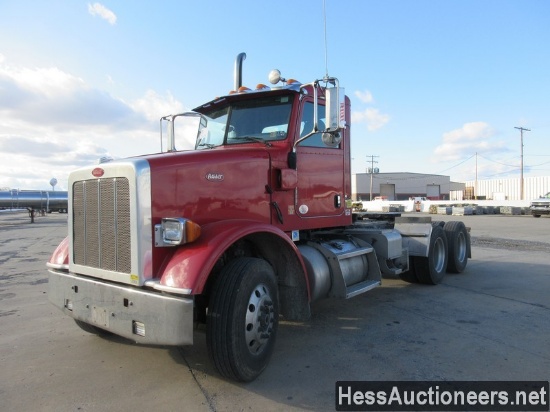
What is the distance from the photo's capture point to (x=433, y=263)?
723 centimetres

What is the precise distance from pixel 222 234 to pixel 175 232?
0.38 metres

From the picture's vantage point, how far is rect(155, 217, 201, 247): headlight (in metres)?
3.28

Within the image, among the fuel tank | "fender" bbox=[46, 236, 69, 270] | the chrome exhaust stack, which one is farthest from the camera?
the fuel tank

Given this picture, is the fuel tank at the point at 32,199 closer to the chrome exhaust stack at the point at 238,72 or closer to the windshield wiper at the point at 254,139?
the chrome exhaust stack at the point at 238,72


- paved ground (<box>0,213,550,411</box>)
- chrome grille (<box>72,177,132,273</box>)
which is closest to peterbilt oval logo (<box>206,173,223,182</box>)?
chrome grille (<box>72,177,132,273</box>)

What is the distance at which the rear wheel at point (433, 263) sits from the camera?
23.3 ft

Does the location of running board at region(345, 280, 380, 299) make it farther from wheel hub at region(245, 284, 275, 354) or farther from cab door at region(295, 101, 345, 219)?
wheel hub at region(245, 284, 275, 354)

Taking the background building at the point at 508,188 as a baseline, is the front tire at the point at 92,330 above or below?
below

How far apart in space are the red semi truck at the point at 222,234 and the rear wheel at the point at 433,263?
1.92m

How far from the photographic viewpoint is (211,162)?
12.5 ft

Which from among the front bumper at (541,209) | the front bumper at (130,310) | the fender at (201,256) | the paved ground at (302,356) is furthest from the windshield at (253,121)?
the front bumper at (541,209)

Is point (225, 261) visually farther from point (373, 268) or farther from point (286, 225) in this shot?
point (373, 268)

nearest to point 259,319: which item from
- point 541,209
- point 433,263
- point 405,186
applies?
point 433,263

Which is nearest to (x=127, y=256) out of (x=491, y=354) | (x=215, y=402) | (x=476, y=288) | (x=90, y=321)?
(x=90, y=321)
